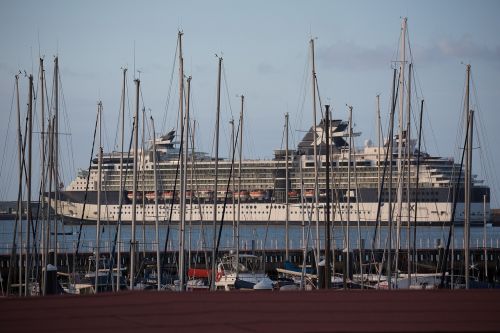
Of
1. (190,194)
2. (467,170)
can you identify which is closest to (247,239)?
(190,194)

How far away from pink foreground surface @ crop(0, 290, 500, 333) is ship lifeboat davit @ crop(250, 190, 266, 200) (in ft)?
283

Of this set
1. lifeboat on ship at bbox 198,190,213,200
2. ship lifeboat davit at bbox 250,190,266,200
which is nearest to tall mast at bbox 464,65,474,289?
lifeboat on ship at bbox 198,190,213,200

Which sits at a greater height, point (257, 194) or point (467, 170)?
point (257, 194)

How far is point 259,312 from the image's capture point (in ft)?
29.3

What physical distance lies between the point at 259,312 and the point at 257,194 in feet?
289

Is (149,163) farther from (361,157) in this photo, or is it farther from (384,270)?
(384,270)

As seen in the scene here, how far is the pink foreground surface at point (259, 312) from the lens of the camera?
27.0 feet

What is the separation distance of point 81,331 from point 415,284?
20363 mm

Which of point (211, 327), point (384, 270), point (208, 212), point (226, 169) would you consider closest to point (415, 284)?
point (384, 270)

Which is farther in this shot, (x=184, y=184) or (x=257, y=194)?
(x=257, y=194)

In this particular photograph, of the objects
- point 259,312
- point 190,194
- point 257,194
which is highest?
point 257,194

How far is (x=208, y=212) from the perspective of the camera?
86438 millimetres

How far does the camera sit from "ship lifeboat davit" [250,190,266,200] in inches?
3802

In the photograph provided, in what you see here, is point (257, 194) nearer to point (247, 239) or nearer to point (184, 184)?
point (247, 239)
